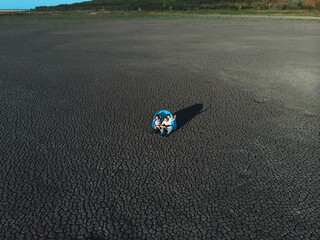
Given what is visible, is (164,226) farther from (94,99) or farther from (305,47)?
(305,47)

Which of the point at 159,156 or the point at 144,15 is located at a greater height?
the point at 144,15

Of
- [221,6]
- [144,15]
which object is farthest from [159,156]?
[221,6]

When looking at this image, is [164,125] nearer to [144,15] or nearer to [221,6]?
[144,15]

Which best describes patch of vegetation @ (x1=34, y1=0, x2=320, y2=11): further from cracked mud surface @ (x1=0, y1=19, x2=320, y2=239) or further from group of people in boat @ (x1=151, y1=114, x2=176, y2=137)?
group of people in boat @ (x1=151, y1=114, x2=176, y2=137)

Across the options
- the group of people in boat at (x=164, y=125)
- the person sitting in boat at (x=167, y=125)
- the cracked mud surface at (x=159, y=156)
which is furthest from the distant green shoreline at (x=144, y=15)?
the person sitting in boat at (x=167, y=125)


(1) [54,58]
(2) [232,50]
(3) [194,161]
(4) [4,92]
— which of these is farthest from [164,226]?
(2) [232,50]

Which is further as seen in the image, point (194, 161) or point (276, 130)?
point (276, 130)
